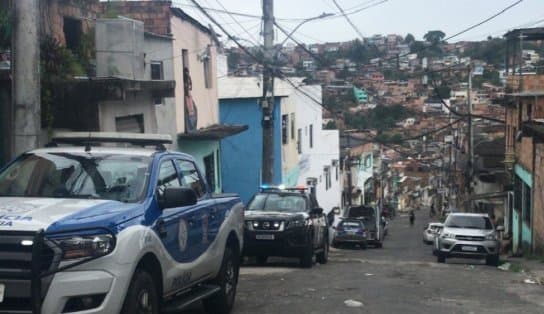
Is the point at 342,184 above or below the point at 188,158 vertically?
below

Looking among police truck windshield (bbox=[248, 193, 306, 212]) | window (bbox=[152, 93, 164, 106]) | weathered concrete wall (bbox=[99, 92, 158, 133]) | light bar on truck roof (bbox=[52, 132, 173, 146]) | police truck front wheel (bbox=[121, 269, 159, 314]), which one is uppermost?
Answer: window (bbox=[152, 93, 164, 106])

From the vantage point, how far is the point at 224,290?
→ 388 inches

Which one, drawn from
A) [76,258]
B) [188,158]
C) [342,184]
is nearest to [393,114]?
[342,184]

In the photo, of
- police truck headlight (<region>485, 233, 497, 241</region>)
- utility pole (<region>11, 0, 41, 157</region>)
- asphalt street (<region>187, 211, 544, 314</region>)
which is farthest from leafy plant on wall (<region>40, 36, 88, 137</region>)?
police truck headlight (<region>485, 233, 497, 241</region>)

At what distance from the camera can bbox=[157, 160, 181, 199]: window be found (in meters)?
8.18

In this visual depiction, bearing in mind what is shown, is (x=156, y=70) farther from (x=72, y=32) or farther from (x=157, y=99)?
(x=72, y=32)

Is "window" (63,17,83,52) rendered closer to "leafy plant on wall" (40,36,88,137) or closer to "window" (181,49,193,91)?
"leafy plant on wall" (40,36,88,137)

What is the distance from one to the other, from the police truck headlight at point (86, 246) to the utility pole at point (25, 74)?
3045 mm

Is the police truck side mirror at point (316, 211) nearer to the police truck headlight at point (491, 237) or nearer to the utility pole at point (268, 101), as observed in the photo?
the utility pole at point (268, 101)

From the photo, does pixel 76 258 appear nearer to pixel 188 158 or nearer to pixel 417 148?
→ pixel 188 158

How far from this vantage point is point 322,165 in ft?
174

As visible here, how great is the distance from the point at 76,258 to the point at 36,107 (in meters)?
3.29

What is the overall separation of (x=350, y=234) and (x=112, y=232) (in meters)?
32.3

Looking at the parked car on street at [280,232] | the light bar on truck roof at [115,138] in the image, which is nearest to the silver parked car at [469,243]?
the parked car on street at [280,232]
